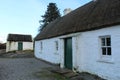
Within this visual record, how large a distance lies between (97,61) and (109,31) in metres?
2.21

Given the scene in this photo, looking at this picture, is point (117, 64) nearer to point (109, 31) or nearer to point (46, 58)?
point (109, 31)

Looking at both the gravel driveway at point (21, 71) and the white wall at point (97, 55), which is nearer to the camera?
the white wall at point (97, 55)

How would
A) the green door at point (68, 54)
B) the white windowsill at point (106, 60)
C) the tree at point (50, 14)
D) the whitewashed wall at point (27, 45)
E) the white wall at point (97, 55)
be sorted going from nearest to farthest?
the white wall at point (97, 55), the white windowsill at point (106, 60), the green door at point (68, 54), the whitewashed wall at point (27, 45), the tree at point (50, 14)

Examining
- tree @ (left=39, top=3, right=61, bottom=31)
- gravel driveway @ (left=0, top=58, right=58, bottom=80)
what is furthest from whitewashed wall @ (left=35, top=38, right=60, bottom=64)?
tree @ (left=39, top=3, right=61, bottom=31)

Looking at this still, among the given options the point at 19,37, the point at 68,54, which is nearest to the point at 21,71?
the point at 68,54

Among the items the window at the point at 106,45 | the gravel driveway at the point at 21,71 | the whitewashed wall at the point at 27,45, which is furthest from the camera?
the whitewashed wall at the point at 27,45

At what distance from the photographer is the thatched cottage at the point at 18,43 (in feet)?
137

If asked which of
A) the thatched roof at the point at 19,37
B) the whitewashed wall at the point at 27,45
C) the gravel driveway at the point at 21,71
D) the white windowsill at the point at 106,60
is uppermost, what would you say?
the thatched roof at the point at 19,37

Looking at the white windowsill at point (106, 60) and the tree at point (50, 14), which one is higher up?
the tree at point (50, 14)

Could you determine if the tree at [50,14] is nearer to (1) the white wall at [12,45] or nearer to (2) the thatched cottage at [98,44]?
(1) the white wall at [12,45]

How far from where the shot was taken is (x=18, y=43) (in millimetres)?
42062

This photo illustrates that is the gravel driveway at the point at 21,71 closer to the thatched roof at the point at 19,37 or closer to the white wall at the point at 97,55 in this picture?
the white wall at the point at 97,55

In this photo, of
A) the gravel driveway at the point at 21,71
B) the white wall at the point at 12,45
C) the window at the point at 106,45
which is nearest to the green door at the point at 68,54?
the gravel driveway at the point at 21,71

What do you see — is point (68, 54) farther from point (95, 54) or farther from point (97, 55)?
point (97, 55)
